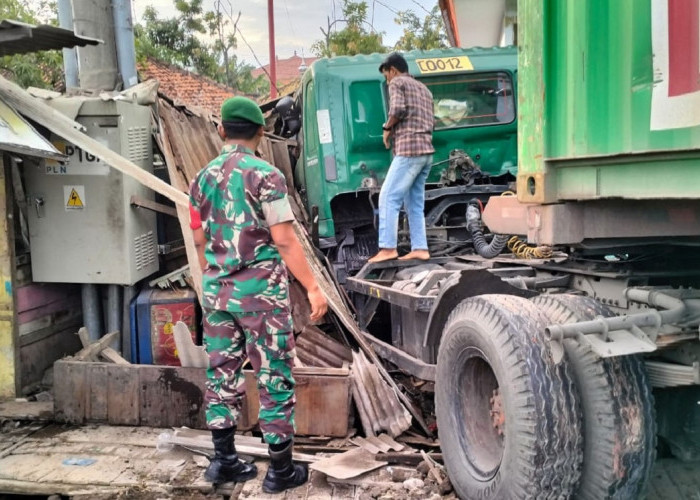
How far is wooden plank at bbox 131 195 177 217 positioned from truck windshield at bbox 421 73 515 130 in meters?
2.68

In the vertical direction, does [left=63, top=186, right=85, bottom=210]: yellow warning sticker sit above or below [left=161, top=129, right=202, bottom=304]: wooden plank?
above

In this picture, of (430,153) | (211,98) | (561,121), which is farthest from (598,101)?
(211,98)

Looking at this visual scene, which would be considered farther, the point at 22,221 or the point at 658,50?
the point at 22,221

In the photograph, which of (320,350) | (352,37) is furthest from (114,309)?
(352,37)

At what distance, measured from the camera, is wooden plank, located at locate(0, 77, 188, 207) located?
4.23 metres

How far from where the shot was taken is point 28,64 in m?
12.4

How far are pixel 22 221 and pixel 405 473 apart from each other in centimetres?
331

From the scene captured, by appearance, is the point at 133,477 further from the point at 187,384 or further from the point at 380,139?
the point at 380,139

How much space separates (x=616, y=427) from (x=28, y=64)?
13122 millimetres

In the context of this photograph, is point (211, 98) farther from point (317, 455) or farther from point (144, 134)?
point (317, 455)

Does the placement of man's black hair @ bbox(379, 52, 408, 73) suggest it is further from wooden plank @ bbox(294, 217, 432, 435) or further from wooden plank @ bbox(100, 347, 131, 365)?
wooden plank @ bbox(100, 347, 131, 365)

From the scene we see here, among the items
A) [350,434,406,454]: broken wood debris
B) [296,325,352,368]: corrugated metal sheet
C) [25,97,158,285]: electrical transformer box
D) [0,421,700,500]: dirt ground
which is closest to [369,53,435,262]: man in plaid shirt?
[296,325,352,368]: corrugated metal sheet

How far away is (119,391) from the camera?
4051mm

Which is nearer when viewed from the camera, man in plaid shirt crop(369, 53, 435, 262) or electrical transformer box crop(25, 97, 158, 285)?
electrical transformer box crop(25, 97, 158, 285)
